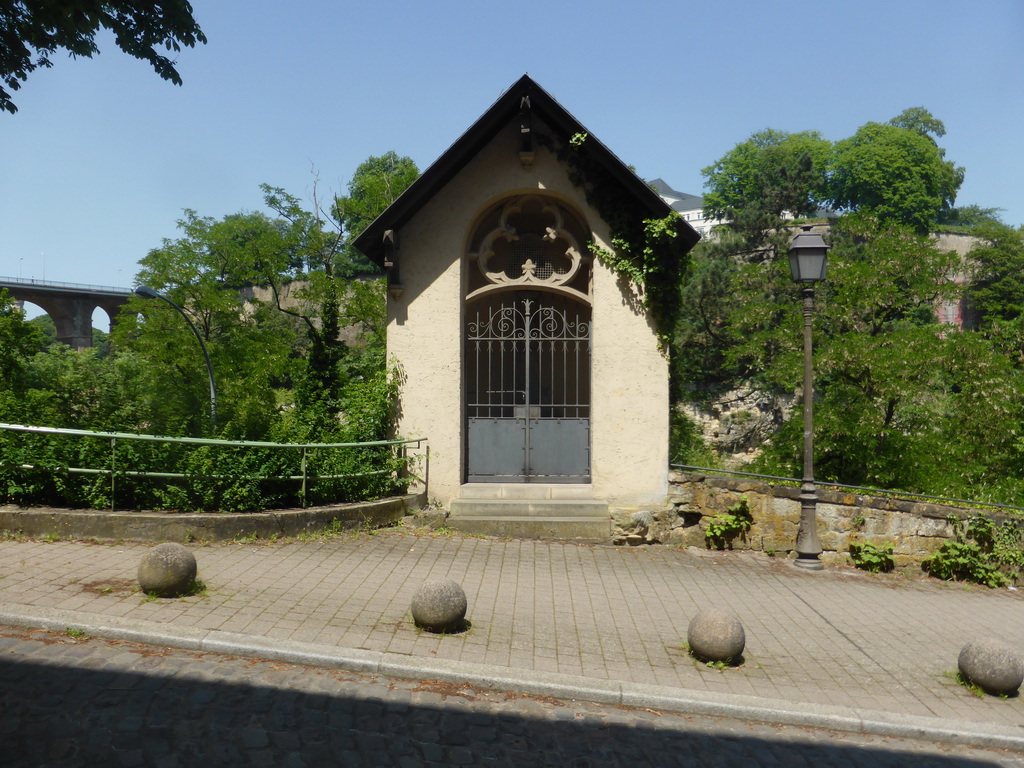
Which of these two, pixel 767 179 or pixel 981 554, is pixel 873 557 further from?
pixel 767 179

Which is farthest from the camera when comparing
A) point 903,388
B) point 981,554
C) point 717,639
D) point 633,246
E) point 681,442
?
point 903,388

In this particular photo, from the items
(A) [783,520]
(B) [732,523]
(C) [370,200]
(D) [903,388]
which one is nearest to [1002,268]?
(C) [370,200]

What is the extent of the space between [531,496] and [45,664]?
22.6ft

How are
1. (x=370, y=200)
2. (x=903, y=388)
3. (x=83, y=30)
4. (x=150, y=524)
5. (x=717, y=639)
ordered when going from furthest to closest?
1. (x=370, y=200)
2. (x=903, y=388)
3. (x=150, y=524)
4. (x=83, y=30)
5. (x=717, y=639)

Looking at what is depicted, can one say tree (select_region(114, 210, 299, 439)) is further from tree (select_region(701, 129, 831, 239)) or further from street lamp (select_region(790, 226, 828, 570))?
tree (select_region(701, 129, 831, 239))

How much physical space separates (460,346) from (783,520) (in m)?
5.09

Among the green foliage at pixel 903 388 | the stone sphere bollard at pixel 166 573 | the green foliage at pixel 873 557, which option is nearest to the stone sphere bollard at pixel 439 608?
the stone sphere bollard at pixel 166 573

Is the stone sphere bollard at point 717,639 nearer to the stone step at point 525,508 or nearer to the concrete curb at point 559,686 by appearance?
the concrete curb at point 559,686

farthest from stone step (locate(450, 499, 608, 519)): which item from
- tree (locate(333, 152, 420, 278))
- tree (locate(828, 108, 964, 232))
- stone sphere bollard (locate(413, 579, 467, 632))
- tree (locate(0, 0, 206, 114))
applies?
tree (locate(828, 108, 964, 232))

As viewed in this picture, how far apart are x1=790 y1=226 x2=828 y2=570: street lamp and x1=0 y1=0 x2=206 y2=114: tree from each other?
7.66 m

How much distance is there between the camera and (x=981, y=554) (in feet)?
33.8

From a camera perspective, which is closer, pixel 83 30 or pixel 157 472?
pixel 83 30

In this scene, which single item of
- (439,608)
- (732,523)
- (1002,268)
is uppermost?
(1002,268)

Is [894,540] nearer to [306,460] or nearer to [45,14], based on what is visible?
[306,460]
